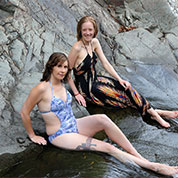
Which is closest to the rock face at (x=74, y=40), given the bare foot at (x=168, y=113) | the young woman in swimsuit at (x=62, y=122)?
the bare foot at (x=168, y=113)

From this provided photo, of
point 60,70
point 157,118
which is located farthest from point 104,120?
point 157,118

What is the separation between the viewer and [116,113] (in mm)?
4512

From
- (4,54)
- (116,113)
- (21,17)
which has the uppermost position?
(21,17)

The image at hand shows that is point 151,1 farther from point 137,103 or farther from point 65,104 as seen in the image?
point 65,104

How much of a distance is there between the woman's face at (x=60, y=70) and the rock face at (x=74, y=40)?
2.86 ft

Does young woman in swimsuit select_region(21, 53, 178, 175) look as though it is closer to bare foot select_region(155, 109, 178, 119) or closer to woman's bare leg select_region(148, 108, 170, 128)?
woman's bare leg select_region(148, 108, 170, 128)

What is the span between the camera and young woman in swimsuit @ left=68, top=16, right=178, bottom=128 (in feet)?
14.2

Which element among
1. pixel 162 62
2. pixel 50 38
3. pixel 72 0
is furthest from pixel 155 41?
pixel 50 38

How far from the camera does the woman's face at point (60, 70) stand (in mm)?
3213

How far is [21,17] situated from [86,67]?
6.57ft

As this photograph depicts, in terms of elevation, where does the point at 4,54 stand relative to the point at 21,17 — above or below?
below

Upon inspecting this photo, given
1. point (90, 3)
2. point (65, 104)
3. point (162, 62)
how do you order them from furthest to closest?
point (90, 3) < point (162, 62) < point (65, 104)

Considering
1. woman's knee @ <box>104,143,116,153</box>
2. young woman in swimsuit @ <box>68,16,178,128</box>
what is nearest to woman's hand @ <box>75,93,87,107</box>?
young woman in swimsuit @ <box>68,16,178,128</box>

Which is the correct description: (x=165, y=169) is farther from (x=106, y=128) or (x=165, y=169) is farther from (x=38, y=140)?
(x=38, y=140)
